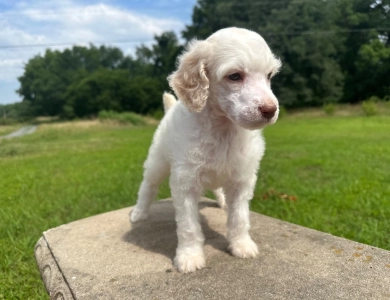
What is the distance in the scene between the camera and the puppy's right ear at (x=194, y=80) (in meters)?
2.20

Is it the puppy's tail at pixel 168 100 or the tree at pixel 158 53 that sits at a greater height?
the tree at pixel 158 53

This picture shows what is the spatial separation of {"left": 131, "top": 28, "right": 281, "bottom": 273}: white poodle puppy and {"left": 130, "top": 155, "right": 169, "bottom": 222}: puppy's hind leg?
0.26m

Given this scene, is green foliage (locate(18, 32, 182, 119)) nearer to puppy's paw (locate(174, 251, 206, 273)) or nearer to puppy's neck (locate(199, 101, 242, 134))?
puppy's neck (locate(199, 101, 242, 134))

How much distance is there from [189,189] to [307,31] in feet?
Answer: 67.6

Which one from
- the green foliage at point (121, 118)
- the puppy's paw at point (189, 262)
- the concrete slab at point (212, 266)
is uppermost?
the puppy's paw at point (189, 262)

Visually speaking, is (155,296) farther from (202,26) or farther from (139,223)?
(202,26)

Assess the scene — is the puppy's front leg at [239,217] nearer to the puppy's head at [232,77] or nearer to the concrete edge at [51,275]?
the puppy's head at [232,77]

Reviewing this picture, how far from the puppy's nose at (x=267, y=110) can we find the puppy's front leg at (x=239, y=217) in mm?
701

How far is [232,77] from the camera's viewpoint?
82.0 inches

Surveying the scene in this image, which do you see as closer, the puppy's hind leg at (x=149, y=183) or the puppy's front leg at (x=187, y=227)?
the puppy's front leg at (x=187, y=227)

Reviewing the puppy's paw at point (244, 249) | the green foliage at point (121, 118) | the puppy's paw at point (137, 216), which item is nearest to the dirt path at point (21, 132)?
the puppy's paw at point (137, 216)

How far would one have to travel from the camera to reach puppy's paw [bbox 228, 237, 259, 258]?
255cm

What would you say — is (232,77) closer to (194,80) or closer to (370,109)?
(194,80)

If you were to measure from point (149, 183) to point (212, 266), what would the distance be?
110cm
